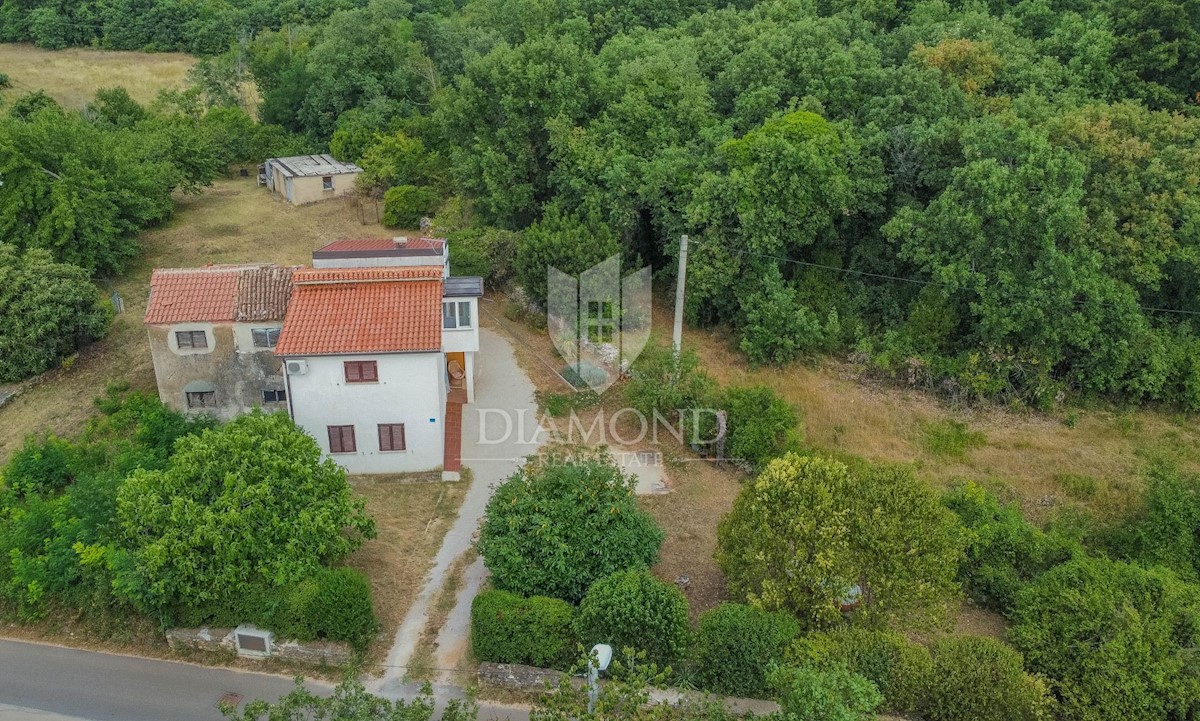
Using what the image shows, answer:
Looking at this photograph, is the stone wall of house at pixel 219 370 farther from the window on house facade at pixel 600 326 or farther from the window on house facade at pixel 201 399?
the window on house facade at pixel 600 326

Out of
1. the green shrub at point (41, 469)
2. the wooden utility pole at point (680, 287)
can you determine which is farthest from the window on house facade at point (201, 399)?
the wooden utility pole at point (680, 287)

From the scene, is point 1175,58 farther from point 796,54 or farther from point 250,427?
point 250,427

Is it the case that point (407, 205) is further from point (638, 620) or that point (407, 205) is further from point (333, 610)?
point (638, 620)

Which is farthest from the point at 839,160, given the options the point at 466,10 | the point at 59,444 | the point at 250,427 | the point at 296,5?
the point at 296,5

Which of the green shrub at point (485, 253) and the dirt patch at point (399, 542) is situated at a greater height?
the green shrub at point (485, 253)

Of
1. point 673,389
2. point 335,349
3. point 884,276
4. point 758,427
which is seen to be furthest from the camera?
point 884,276

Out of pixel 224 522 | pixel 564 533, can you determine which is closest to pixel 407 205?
pixel 224 522
